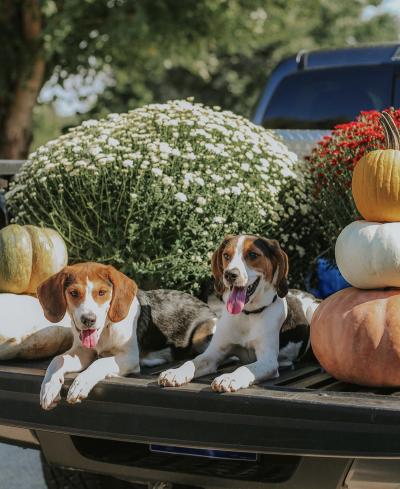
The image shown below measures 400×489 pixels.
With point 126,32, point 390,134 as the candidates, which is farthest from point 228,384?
point 126,32

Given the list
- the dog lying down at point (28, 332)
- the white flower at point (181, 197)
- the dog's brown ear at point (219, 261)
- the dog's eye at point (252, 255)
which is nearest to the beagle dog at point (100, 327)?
the dog lying down at point (28, 332)

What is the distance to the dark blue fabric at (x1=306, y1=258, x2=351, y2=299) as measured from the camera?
436 centimetres

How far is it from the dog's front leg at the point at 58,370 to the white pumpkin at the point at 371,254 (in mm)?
1021

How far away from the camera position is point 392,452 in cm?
276

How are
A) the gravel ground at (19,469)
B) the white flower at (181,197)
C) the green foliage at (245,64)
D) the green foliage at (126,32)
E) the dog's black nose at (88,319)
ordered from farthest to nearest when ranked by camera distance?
the green foliage at (245,64)
the green foliage at (126,32)
the gravel ground at (19,469)
the white flower at (181,197)
the dog's black nose at (88,319)

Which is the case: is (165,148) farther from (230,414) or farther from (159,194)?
(230,414)

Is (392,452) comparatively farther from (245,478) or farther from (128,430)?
(128,430)

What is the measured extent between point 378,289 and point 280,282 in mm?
373

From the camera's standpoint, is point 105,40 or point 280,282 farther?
point 105,40

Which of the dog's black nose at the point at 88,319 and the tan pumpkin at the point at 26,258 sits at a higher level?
the tan pumpkin at the point at 26,258

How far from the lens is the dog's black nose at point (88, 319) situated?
326cm

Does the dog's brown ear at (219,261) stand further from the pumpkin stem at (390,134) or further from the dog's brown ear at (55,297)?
the pumpkin stem at (390,134)

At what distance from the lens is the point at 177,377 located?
312 cm

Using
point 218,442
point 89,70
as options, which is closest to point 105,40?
point 89,70
